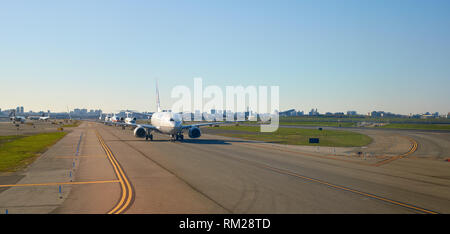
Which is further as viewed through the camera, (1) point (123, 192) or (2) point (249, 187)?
(2) point (249, 187)

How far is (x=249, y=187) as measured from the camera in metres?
16.8

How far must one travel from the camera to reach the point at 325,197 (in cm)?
1463


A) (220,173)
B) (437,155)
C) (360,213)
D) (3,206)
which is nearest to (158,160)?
(220,173)

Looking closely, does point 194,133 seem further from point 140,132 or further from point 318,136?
point 318,136

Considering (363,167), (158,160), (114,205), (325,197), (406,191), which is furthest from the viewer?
(158,160)

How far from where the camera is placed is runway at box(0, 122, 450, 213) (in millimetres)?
12922

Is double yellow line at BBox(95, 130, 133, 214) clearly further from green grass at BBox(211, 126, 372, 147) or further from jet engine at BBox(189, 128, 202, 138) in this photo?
green grass at BBox(211, 126, 372, 147)

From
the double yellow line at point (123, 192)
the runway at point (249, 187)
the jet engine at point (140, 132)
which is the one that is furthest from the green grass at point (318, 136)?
the double yellow line at point (123, 192)

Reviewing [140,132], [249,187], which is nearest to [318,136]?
[140,132]

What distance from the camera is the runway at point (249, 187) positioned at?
12922 millimetres

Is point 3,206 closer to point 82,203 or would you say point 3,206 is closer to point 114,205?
point 82,203

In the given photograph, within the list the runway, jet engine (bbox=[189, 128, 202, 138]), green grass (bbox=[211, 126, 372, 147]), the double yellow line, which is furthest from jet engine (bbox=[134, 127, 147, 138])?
the double yellow line
